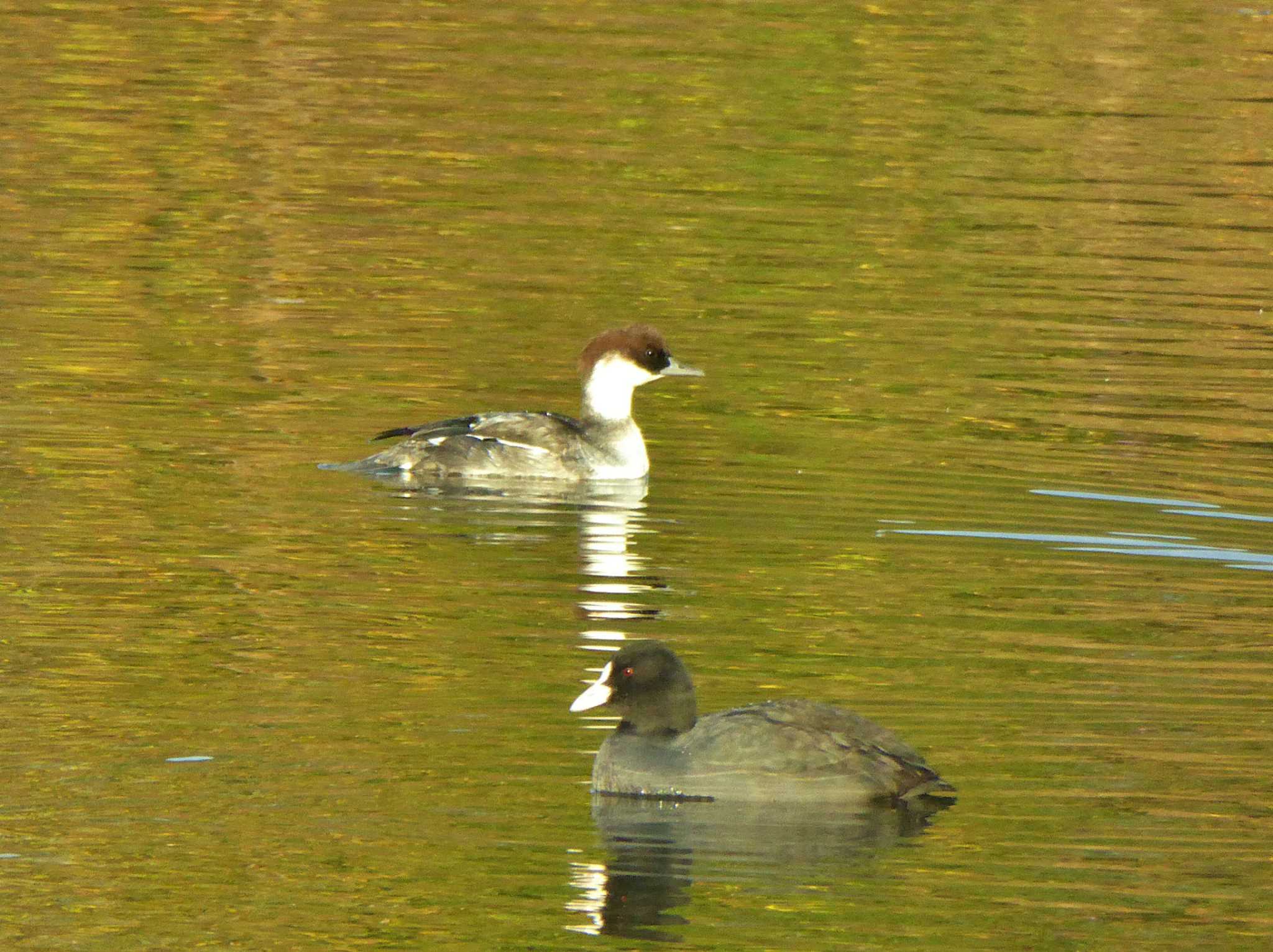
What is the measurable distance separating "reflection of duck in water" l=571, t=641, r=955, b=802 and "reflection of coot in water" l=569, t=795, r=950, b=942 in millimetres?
57

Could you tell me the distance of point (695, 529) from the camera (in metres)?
15.6

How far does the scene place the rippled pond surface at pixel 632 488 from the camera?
9617 millimetres

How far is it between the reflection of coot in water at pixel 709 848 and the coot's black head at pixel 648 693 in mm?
326

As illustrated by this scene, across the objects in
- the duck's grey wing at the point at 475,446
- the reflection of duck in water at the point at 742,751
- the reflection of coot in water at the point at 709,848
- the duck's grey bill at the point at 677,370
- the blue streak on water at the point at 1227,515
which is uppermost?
the reflection of duck in water at the point at 742,751

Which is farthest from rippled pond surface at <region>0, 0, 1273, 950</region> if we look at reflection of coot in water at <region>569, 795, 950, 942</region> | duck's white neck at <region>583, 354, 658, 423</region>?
duck's white neck at <region>583, 354, 658, 423</region>

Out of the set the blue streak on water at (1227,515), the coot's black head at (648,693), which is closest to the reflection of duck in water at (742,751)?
the coot's black head at (648,693)

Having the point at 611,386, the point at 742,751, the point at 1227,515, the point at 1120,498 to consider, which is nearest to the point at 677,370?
the point at 611,386

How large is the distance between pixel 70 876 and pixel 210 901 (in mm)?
522

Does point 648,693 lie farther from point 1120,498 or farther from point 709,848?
point 1120,498

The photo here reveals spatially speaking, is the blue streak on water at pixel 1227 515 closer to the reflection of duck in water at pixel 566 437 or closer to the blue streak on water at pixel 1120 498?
the blue streak on water at pixel 1120 498

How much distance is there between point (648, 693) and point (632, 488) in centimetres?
643

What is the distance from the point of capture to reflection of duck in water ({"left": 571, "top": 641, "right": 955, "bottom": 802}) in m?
10.2

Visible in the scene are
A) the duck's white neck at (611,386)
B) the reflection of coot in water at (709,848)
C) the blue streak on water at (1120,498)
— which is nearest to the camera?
the reflection of coot in water at (709,848)

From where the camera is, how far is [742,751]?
33.7ft
